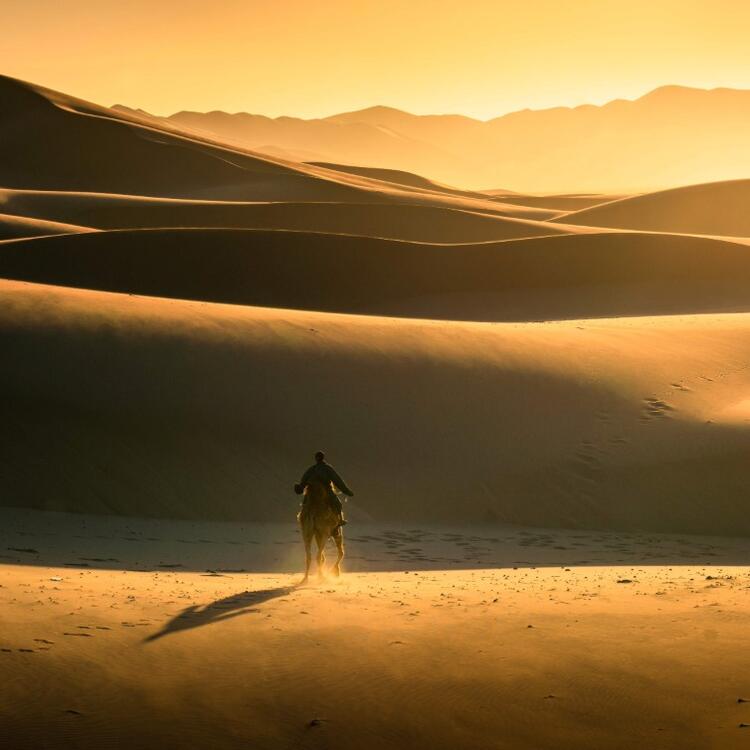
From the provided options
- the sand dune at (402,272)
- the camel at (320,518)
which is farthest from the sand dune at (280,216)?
the camel at (320,518)

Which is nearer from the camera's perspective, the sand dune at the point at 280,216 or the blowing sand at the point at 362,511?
the blowing sand at the point at 362,511

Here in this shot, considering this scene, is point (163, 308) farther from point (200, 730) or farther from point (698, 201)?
point (698, 201)

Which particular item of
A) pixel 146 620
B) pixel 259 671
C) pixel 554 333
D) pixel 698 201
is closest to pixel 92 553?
pixel 146 620

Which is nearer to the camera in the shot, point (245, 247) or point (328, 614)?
point (328, 614)

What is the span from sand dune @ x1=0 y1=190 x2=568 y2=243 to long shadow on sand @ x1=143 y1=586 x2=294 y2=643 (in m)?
45.8

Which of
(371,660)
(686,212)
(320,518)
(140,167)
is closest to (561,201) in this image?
(686,212)

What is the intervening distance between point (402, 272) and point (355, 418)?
23244mm

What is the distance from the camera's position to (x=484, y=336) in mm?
23000

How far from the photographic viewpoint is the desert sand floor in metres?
6.28

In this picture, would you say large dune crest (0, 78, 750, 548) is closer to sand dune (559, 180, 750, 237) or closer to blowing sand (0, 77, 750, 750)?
blowing sand (0, 77, 750, 750)

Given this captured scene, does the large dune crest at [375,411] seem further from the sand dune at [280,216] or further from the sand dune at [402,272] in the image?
the sand dune at [280,216]

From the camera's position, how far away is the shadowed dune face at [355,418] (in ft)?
52.4

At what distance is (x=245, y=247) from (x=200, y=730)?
35242 millimetres

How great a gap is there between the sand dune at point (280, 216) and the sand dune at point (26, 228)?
8.60 meters
